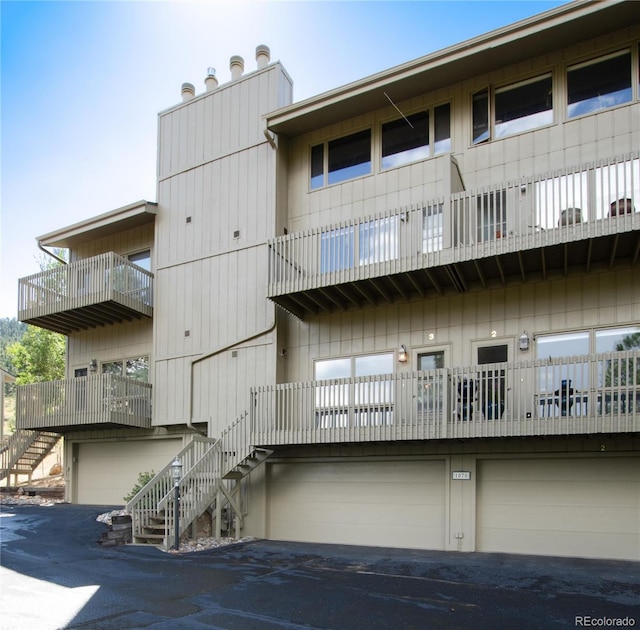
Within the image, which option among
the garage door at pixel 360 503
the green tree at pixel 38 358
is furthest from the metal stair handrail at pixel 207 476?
the green tree at pixel 38 358

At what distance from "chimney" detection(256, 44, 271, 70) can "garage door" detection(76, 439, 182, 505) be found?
9.81 metres

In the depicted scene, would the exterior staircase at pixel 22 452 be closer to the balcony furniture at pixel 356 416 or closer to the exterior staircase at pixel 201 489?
the exterior staircase at pixel 201 489

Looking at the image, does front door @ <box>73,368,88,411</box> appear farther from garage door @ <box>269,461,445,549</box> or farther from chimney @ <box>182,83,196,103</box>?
chimney @ <box>182,83,196,103</box>

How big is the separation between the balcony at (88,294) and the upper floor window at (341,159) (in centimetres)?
556

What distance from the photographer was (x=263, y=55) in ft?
50.1

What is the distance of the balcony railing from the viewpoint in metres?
9.29

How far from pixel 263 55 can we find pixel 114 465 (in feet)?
38.3

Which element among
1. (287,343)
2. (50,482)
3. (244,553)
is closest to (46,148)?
(287,343)

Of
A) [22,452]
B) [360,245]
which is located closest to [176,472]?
[360,245]

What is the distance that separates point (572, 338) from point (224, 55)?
1130cm

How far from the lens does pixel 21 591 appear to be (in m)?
8.00

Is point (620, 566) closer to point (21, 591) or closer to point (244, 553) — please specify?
point (244, 553)

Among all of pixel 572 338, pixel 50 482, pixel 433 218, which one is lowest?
pixel 50 482
